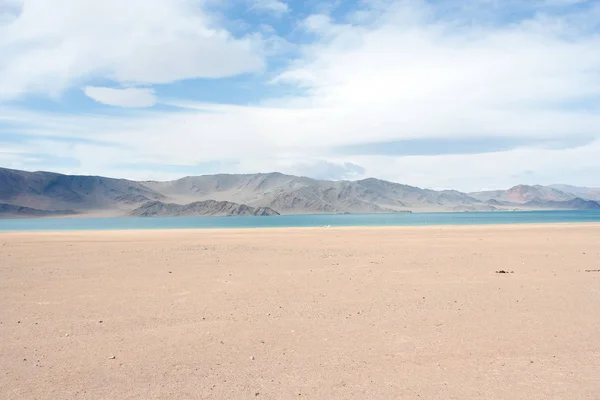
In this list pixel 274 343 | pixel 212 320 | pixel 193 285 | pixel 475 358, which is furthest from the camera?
pixel 193 285

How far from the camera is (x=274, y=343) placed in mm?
7777

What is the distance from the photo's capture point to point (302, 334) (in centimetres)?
829

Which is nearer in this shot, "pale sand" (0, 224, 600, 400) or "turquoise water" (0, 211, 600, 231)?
"pale sand" (0, 224, 600, 400)

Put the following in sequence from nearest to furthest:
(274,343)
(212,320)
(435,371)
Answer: (435,371) < (274,343) < (212,320)

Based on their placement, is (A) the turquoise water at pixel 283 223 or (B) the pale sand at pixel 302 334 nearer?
(B) the pale sand at pixel 302 334

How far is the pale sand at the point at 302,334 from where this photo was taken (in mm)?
6051

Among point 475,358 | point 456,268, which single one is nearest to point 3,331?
point 475,358

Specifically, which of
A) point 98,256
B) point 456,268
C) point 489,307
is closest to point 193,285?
point 489,307

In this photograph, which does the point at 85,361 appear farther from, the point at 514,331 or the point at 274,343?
the point at 514,331

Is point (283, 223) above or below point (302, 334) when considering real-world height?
above

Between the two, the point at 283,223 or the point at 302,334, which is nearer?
the point at 302,334

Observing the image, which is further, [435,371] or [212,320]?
[212,320]

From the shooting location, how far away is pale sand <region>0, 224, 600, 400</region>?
605 cm

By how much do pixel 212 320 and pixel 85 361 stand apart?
2795 millimetres
